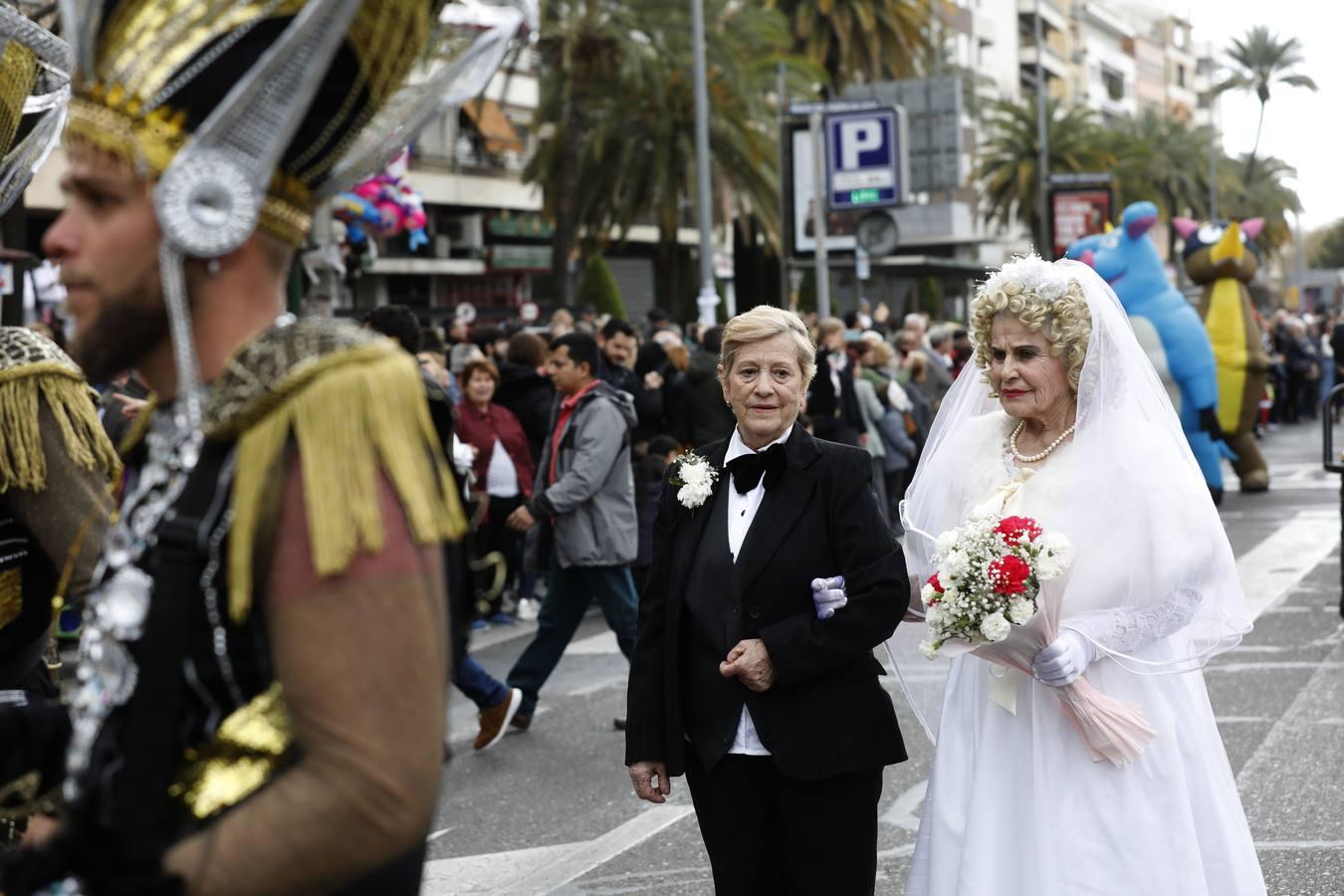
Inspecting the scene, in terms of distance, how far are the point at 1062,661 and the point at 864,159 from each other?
51.7 feet

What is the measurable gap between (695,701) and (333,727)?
2407 mm

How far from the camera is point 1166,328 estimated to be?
1647 centimetres

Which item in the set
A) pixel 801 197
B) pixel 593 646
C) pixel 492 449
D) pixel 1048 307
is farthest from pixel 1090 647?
pixel 801 197

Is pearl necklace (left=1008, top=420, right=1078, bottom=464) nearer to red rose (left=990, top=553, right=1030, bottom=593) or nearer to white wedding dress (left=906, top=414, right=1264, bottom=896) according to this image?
white wedding dress (left=906, top=414, right=1264, bottom=896)

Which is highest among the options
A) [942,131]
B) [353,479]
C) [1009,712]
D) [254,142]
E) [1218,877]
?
[942,131]

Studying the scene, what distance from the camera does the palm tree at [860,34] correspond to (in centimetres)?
3394

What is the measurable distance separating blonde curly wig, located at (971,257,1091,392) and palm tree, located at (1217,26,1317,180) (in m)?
79.3

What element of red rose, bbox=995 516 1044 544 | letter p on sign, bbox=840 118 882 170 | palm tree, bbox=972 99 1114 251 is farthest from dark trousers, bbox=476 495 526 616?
palm tree, bbox=972 99 1114 251

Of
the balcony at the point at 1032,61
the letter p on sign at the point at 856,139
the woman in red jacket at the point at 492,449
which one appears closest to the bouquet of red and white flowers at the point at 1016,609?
the woman in red jacket at the point at 492,449

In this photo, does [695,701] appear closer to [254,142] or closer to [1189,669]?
[1189,669]

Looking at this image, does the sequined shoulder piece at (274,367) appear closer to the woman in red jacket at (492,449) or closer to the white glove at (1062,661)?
the white glove at (1062,661)

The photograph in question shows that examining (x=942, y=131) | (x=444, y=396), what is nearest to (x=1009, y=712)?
(x=444, y=396)

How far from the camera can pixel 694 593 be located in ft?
13.6

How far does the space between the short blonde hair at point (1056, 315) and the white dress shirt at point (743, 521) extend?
613 millimetres
